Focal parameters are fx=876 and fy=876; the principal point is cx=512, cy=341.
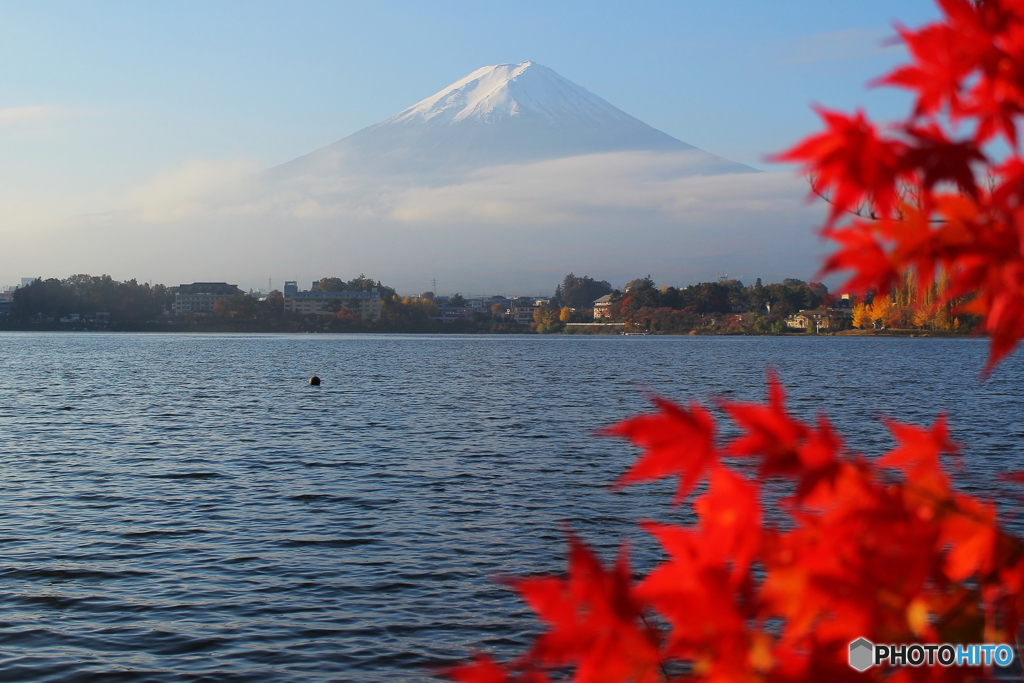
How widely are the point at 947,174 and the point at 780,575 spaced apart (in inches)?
27.5

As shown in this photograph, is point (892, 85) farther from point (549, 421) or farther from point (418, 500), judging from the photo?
point (549, 421)

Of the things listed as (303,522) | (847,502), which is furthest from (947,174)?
(303,522)

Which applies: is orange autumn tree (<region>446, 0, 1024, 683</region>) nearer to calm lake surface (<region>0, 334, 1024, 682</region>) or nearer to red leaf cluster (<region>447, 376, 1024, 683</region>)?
red leaf cluster (<region>447, 376, 1024, 683</region>)

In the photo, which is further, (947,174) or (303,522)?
(303,522)

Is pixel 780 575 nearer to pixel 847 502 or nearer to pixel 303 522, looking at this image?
pixel 847 502

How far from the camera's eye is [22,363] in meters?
79.2

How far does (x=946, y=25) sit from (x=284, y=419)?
3389cm

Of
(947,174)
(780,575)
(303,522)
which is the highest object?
(947,174)

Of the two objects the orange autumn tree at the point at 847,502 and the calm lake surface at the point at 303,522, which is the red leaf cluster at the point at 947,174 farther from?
the calm lake surface at the point at 303,522

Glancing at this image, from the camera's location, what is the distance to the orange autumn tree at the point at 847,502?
1407 mm

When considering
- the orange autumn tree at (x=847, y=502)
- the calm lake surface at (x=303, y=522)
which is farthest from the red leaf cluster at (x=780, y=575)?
the calm lake surface at (x=303, y=522)

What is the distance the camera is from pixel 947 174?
1.39 metres

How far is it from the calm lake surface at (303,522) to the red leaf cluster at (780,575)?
24 cm

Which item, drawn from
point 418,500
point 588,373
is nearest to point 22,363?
point 588,373
